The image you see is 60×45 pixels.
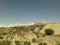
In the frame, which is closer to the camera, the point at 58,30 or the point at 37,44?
the point at 37,44

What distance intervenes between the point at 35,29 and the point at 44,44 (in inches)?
1523

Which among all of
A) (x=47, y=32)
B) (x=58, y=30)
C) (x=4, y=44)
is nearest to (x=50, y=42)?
(x=4, y=44)

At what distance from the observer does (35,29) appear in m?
93.4

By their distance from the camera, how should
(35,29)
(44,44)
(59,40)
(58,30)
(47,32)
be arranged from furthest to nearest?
1. (35,29)
2. (58,30)
3. (47,32)
4. (59,40)
5. (44,44)

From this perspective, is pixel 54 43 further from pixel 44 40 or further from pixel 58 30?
pixel 58 30

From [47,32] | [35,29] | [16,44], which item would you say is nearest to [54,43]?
[16,44]

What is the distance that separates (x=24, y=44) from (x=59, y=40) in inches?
342

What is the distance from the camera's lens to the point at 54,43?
56.3 meters

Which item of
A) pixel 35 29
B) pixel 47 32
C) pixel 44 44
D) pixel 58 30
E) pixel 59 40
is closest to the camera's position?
pixel 44 44

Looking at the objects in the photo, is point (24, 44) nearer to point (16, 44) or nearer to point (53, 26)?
point (16, 44)

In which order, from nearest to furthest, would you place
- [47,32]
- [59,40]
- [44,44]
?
1. [44,44]
2. [59,40]
3. [47,32]

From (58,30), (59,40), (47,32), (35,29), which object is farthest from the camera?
(35,29)

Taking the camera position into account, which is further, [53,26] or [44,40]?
[53,26]

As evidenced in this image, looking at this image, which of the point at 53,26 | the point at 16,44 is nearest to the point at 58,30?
the point at 53,26
